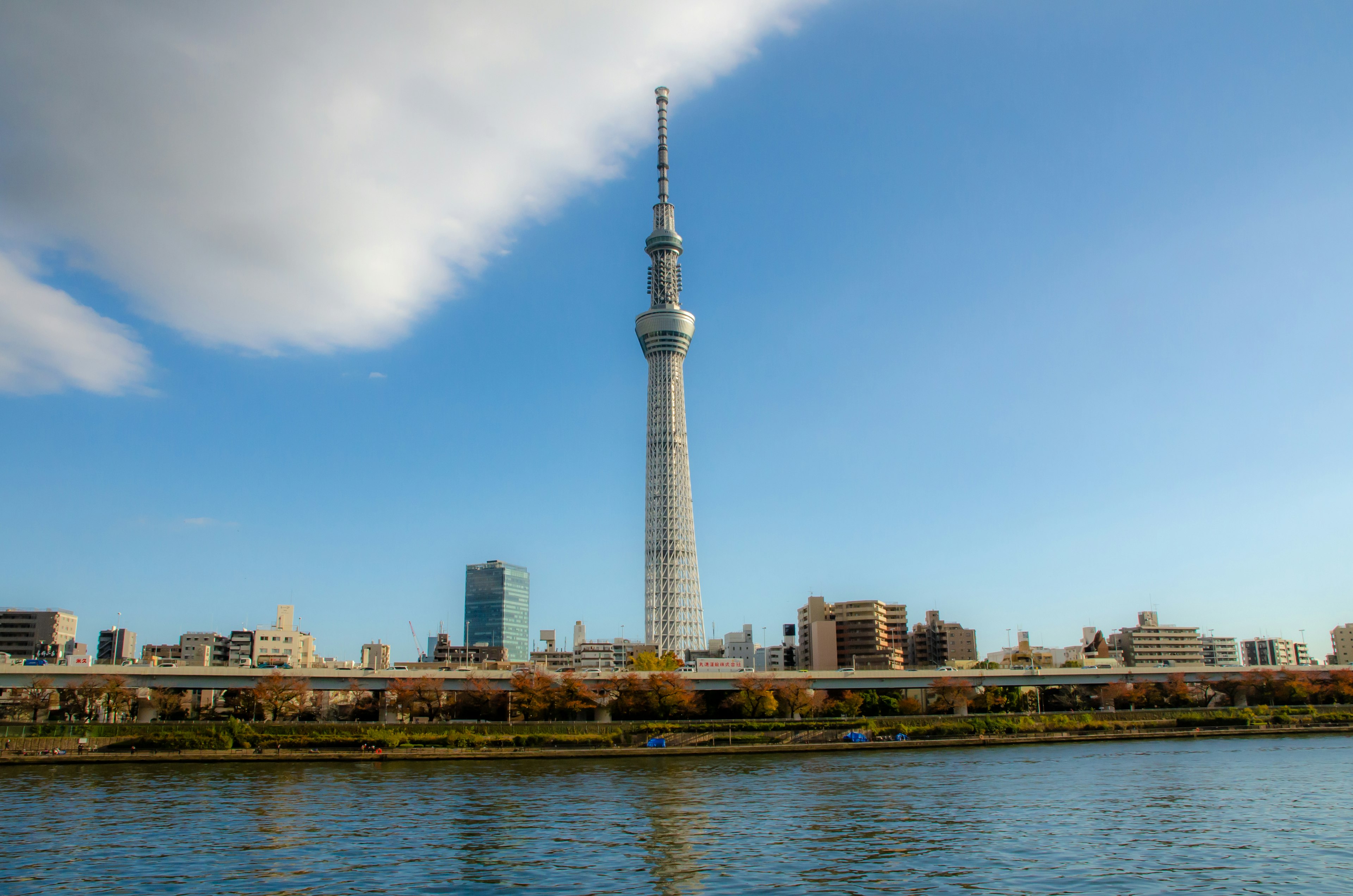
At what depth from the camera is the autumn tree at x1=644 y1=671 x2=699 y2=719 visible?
9912cm

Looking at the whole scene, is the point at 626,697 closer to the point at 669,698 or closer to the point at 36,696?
the point at 669,698

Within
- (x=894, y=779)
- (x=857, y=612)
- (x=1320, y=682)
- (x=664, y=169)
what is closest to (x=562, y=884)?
(x=894, y=779)

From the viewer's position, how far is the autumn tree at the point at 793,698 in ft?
339

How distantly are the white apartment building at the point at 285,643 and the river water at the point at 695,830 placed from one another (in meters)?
101

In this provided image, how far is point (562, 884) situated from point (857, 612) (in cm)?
14530

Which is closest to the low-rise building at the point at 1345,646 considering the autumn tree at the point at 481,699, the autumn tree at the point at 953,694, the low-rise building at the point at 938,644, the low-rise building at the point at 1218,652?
the low-rise building at the point at 1218,652

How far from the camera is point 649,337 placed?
617 feet

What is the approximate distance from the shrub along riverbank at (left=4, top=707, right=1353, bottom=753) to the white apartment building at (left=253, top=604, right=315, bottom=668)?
257 feet

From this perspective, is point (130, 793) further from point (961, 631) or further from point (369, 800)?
point (961, 631)

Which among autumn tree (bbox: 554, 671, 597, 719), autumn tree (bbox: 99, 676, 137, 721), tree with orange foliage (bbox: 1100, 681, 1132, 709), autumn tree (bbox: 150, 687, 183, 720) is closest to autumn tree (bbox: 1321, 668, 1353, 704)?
tree with orange foliage (bbox: 1100, 681, 1132, 709)

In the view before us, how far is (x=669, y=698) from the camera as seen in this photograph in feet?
326

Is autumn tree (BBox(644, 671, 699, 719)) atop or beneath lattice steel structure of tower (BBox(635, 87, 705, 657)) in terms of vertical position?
beneath

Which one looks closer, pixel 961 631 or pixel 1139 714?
pixel 1139 714

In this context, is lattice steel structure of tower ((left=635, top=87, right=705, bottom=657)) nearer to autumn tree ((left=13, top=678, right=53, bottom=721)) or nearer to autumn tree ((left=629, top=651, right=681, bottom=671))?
autumn tree ((left=629, top=651, right=681, bottom=671))
